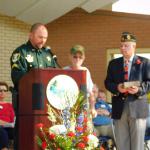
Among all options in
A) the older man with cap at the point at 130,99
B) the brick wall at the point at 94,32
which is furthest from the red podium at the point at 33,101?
the brick wall at the point at 94,32

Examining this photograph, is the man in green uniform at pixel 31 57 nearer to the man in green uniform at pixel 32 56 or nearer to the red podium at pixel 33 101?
the man in green uniform at pixel 32 56

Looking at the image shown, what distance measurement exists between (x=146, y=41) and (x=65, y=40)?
1.57 m

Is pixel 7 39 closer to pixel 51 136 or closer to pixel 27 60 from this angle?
pixel 27 60

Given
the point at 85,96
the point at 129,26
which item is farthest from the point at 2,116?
the point at 129,26

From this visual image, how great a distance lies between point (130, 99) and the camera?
178 inches

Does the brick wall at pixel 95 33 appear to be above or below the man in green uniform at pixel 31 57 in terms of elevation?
above

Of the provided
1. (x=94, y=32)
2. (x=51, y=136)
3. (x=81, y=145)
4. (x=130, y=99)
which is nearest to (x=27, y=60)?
(x=51, y=136)

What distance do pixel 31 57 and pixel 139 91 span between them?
43.3 inches

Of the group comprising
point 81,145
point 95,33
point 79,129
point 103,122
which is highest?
point 95,33

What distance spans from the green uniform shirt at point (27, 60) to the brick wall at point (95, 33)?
5.21 m

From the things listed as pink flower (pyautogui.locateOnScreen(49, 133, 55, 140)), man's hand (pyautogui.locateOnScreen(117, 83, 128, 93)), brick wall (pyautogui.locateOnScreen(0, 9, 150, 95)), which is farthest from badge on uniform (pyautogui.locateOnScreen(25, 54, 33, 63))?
brick wall (pyautogui.locateOnScreen(0, 9, 150, 95))

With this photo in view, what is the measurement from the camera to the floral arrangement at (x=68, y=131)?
3559 mm

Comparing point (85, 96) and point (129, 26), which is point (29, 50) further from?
point (129, 26)

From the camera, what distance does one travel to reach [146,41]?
9.16 m
